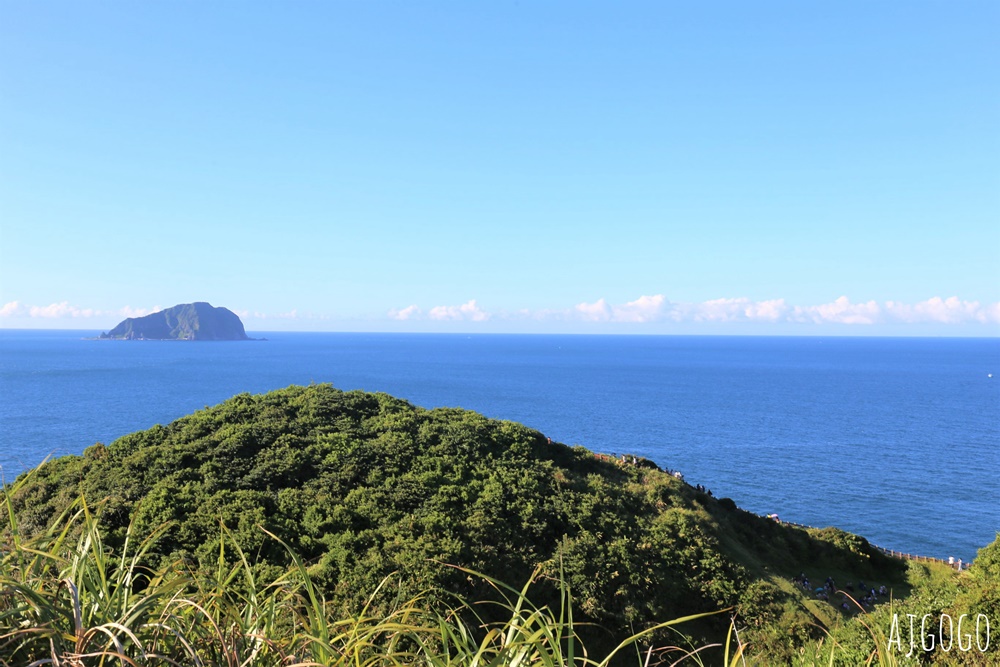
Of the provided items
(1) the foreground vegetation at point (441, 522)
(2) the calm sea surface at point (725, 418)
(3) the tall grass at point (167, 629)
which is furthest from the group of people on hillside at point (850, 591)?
(3) the tall grass at point (167, 629)

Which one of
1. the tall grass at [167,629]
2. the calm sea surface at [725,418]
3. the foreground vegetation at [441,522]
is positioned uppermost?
the tall grass at [167,629]

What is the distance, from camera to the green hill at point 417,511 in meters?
15.6

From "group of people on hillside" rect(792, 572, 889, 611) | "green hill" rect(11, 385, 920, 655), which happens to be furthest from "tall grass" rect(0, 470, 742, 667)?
"group of people on hillside" rect(792, 572, 889, 611)

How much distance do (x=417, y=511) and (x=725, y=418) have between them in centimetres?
6616

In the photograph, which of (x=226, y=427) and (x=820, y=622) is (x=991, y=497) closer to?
(x=820, y=622)

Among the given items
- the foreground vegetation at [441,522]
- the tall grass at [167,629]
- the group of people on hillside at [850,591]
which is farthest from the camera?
the group of people on hillside at [850,591]

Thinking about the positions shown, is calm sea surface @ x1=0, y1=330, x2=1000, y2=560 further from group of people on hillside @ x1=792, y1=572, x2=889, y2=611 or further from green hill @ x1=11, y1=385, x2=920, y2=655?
group of people on hillside @ x1=792, y1=572, x2=889, y2=611

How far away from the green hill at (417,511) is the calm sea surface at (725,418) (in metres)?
4.14

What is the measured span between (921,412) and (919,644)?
88.0 metres

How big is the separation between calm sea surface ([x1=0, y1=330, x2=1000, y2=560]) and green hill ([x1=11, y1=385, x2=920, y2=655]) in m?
4.14

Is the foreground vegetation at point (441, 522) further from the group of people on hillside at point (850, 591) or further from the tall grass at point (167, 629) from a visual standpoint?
the tall grass at point (167, 629)

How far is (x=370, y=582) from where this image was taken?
47.3 feet

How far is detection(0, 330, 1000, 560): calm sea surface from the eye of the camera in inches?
1622

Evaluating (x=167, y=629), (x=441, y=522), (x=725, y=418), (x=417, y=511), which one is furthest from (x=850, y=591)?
(x=725, y=418)
